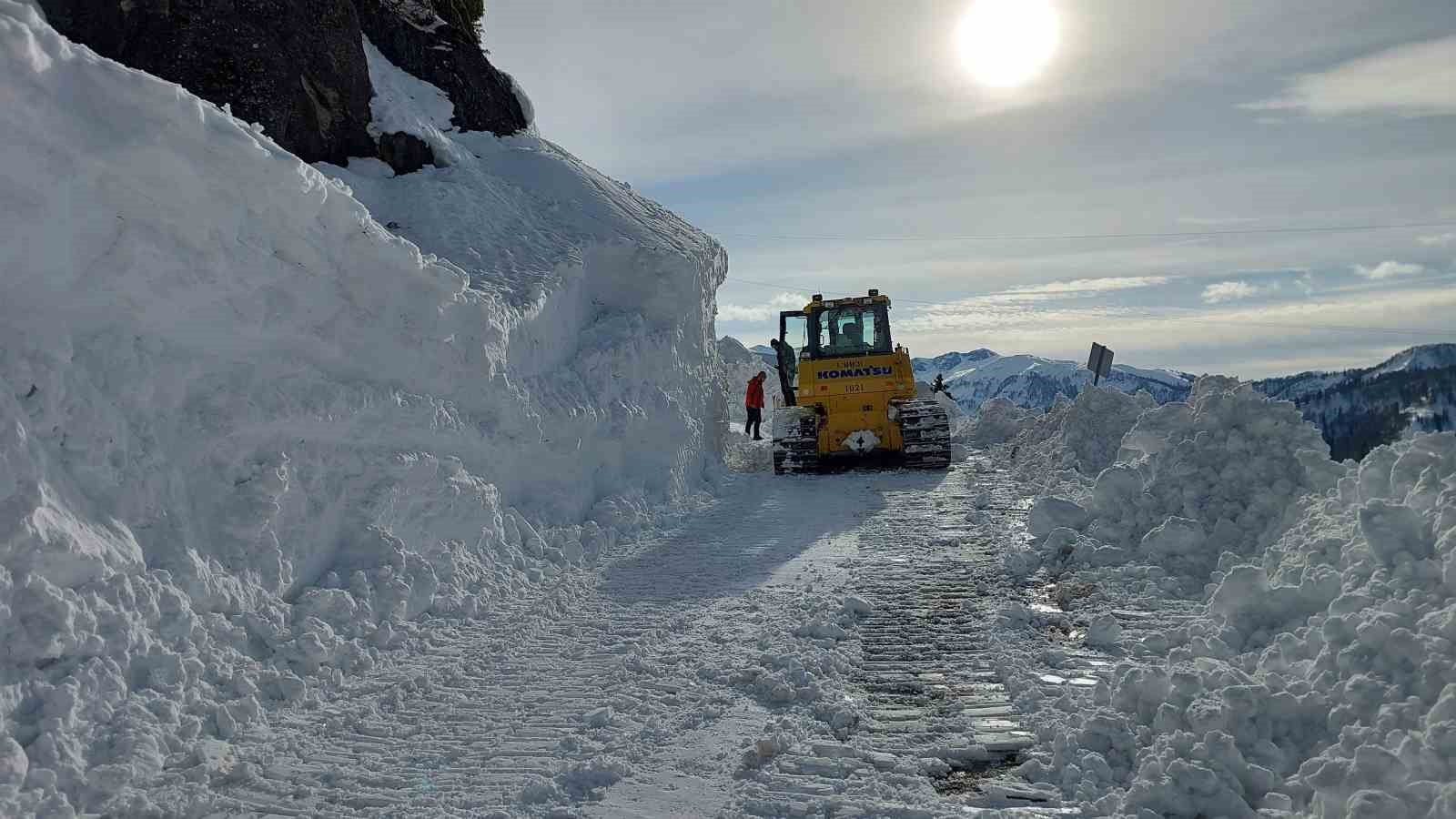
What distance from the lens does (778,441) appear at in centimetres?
1582

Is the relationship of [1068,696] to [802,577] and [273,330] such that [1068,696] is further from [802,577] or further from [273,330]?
[273,330]

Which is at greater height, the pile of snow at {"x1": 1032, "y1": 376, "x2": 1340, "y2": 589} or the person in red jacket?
the person in red jacket

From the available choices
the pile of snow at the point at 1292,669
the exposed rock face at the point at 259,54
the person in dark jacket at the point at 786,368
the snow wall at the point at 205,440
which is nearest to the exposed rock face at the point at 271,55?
the exposed rock face at the point at 259,54

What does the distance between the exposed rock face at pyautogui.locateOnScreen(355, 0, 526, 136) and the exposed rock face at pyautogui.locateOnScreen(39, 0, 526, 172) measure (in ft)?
0.18

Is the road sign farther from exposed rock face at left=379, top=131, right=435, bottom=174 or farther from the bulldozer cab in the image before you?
exposed rock face at left=379, top=131, right=435, bottom=174

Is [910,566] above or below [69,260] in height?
below

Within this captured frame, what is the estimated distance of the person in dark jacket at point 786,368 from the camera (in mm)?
18281

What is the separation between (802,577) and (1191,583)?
2.97m

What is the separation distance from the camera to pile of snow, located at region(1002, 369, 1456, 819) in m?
3.29

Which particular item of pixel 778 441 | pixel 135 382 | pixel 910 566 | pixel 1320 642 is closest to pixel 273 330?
pixel 135 382

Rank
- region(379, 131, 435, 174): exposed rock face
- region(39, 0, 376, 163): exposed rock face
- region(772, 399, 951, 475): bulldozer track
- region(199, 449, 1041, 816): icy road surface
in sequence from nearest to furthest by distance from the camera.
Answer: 1. region(199, 449, 1041, 816): icy road surface
2. region(39, 0, 376, 163): exposed rock face
3. region(379, 131, 435, 174): exposed rock face
4. region(772, 399, 951, 475): bulldozer track

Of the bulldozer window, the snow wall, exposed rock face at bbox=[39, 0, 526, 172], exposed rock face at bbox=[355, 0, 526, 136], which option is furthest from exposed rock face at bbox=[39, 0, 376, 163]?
the bulldozer window

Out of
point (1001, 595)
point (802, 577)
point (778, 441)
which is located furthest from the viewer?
point (778, 441)

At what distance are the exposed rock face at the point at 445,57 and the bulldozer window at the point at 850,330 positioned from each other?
301 inches
